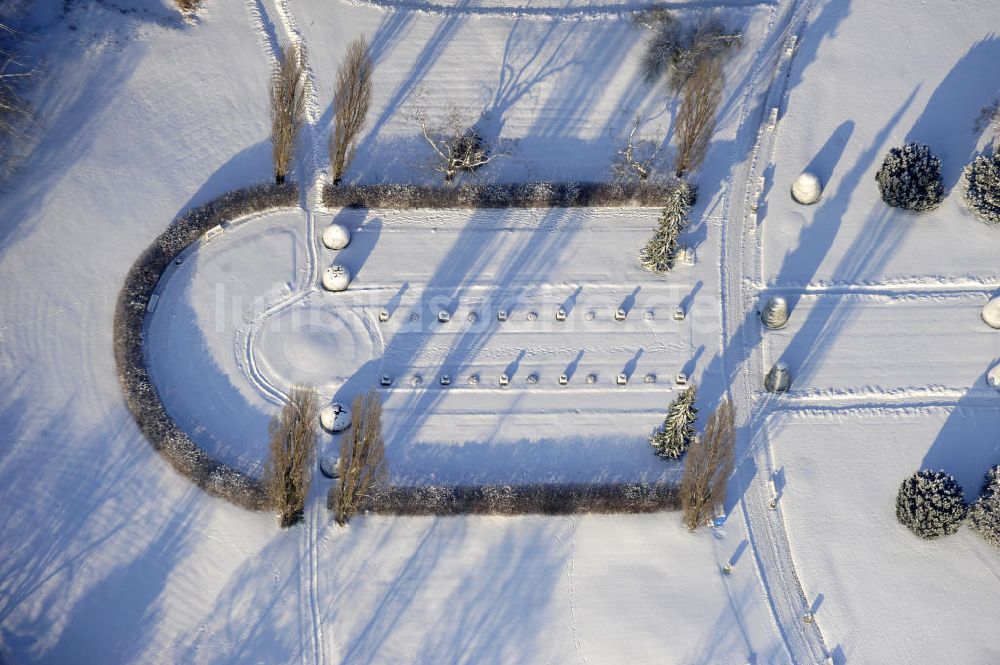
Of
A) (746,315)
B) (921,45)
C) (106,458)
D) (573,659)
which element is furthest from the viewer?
(921,45)

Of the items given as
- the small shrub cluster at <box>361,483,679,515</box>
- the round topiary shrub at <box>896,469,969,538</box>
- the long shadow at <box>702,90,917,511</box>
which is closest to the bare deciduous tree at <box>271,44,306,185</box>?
the small shrub cluster at <box>361,483,679,515</box>

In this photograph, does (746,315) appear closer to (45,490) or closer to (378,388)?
(378,388)

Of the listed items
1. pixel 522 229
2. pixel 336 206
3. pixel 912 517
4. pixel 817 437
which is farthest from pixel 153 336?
pixel 912 517

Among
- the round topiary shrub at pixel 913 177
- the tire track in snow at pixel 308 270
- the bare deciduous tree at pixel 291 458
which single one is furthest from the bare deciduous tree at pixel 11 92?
the round topiary shrub at pixel 913 177

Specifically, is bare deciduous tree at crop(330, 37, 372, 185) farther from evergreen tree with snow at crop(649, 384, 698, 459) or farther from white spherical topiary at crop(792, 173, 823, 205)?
white spherical topiary at crop(792, 173, 823, 205)

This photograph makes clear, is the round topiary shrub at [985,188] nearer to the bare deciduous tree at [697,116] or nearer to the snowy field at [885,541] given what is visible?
the snowy field at [885,541]
